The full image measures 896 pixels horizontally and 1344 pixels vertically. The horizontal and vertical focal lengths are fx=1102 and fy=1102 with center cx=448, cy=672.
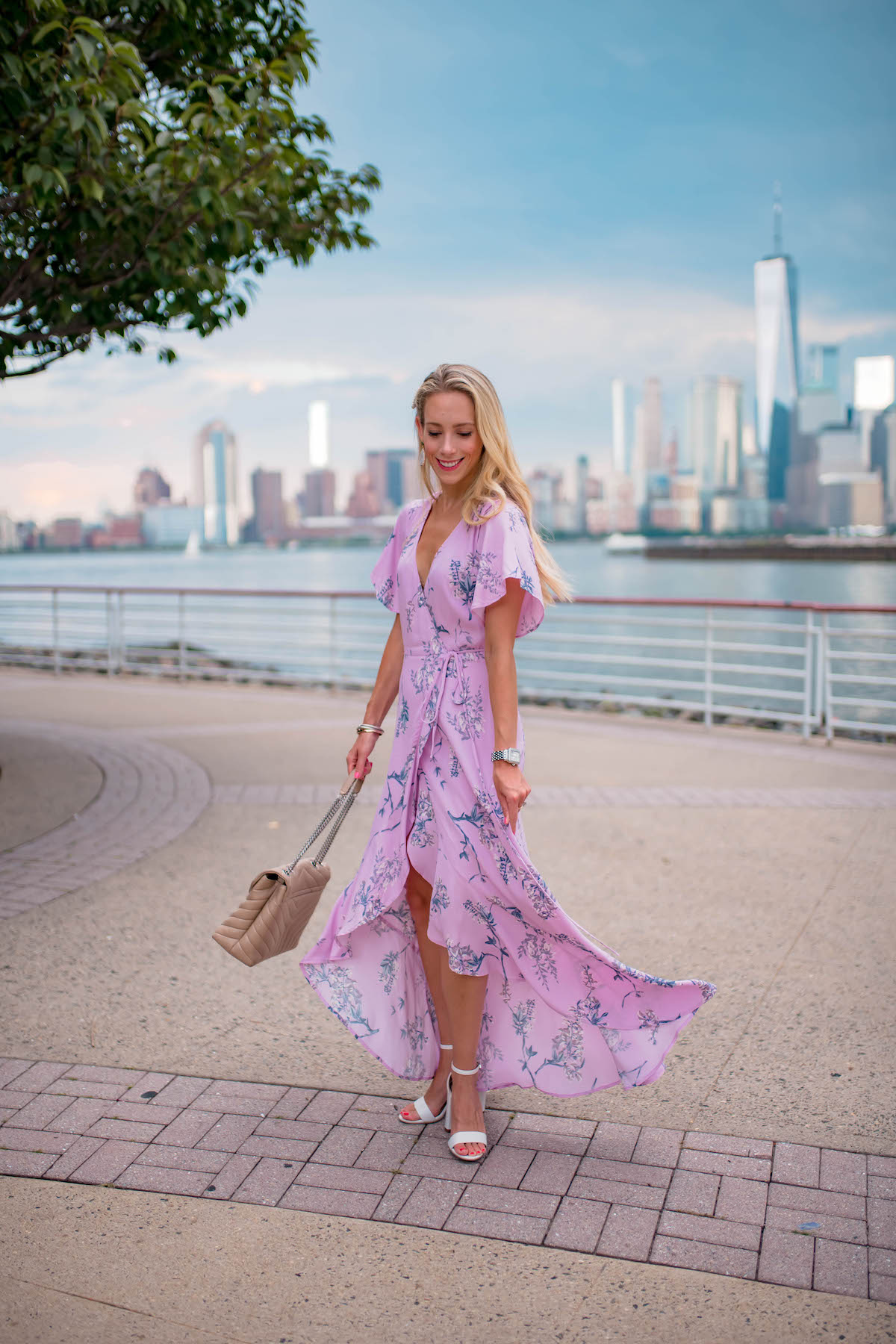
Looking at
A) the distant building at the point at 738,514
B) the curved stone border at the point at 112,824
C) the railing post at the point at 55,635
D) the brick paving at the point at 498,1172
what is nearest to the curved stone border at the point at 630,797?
the curved stone border at the point at 112,824

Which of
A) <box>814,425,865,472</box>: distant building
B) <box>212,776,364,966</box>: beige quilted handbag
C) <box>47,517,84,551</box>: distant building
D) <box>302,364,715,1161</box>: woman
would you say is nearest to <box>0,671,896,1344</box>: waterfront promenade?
<box>302,364,715,1161</box>: woman

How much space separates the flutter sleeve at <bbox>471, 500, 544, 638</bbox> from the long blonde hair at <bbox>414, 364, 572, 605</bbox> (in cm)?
3

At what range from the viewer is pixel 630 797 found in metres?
6.71

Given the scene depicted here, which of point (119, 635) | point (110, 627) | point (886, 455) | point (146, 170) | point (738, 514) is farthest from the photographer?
point (738, 514)

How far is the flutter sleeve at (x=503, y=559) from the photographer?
2486 mm

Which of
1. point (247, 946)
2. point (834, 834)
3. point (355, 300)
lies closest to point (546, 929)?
point (247, 946)

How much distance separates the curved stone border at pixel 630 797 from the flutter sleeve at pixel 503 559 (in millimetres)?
4086

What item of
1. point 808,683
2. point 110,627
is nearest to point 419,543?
point 808,683

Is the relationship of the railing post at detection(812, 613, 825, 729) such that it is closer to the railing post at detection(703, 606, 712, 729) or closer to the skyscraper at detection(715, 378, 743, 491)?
the railing post at detection(703, 606, 712, 729)

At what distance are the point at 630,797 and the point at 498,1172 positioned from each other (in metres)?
4.30

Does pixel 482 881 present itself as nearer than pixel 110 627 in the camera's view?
Yes

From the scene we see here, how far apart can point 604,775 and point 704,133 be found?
11727 cm

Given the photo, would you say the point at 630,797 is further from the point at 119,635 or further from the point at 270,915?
the point at 119,635

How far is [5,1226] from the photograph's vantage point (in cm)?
231
